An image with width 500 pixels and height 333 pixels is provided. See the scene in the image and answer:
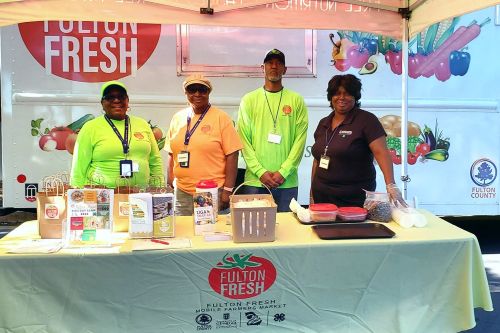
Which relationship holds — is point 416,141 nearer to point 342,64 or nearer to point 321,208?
point 342,64

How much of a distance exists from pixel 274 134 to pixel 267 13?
32.2 inches

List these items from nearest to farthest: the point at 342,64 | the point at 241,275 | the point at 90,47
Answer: the point at 241,275, the point at 90,47, the point at 342,64

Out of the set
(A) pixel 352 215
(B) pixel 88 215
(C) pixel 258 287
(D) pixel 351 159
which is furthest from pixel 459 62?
(B) pixel 88 215

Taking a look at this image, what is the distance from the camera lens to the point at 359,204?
3.00 metres

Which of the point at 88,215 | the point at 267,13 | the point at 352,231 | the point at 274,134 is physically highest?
the point at 267,13

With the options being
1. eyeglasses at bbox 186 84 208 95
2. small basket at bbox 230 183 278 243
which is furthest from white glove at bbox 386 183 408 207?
eyeglasses at bbox 186 84 208 95

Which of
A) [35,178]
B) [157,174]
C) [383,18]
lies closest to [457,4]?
[383,18]

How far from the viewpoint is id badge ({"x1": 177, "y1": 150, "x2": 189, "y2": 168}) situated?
10.4 feet

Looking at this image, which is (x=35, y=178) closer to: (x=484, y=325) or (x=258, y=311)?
(x=258, y=311)

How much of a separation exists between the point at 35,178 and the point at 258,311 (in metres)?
2.68

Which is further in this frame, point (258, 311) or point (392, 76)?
point (392, 76)

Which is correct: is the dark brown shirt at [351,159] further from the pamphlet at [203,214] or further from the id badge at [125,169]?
the id badge at [125,169]

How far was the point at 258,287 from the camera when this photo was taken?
2.24m

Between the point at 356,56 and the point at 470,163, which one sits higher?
the point at 356,56
